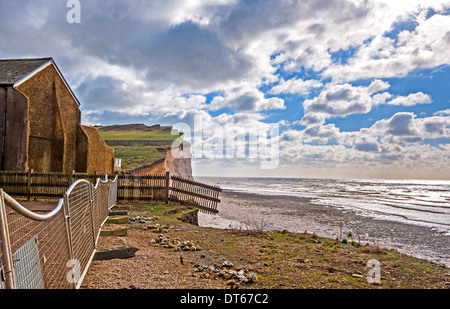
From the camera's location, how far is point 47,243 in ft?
14.1

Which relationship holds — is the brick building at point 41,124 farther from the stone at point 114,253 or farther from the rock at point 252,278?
the rock at point 252,278

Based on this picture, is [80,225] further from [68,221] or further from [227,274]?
[227,274]

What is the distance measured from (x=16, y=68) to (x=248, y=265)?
19.1 meters

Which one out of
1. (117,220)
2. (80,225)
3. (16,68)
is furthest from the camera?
(16,68)

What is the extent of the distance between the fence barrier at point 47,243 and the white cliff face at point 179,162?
1408 inches

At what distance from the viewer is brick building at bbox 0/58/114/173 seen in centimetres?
1622

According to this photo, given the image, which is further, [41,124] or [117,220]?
[41,124]

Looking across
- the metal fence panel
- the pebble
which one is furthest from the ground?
the metal fence panel

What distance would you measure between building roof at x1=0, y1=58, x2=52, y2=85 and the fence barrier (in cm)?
1454

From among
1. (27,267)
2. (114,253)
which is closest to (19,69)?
(114,253)

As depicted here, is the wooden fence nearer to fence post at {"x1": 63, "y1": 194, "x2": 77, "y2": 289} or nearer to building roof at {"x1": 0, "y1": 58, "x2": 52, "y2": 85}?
building roof at {"x1": 0, "y1": 58, "x2": 52, "y2": 85}

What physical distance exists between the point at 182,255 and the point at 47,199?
40.7ft

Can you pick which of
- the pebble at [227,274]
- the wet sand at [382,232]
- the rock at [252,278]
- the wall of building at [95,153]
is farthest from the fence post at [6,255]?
the wall of building at [95,153]
